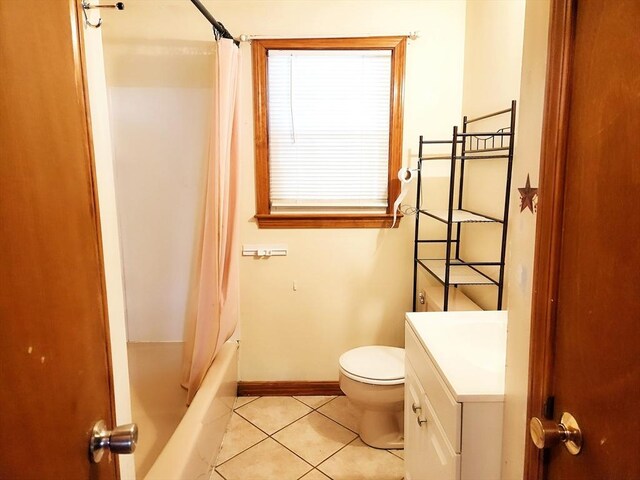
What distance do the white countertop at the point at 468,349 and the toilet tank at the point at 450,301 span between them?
1.75ft

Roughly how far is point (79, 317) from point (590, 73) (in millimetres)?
956

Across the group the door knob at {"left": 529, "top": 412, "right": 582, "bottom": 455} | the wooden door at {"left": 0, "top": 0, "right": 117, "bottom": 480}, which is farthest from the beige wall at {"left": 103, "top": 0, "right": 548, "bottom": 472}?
the wooden door at {"left": 0, "top": 0, "right": 117, "bottom": 480}

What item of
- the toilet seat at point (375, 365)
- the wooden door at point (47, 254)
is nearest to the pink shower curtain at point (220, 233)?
the toilet seat at point (375, 365)

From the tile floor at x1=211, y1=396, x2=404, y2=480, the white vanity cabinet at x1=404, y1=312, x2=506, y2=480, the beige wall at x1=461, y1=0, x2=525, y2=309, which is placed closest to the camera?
the white vanity cabinet at x1=404, y1=312, x2=506, y2=480

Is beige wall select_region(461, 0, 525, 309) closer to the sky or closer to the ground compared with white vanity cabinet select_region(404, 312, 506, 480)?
closer to the sky

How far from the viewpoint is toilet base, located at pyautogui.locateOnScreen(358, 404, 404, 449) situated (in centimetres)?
231

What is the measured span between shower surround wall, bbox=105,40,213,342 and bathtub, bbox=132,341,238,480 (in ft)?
1.71

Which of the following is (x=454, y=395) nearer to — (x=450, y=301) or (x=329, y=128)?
(x=450, y=301)

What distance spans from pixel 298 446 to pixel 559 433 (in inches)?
71.4

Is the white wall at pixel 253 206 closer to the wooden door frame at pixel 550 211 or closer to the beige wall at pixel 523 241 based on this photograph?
the beige wall at pixel 523 241

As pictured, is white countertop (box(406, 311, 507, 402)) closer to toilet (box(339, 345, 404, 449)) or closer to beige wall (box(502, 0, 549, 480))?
beige wall (box(502, 0, 549, 480))

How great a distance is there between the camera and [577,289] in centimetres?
77

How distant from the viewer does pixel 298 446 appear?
7.68ft

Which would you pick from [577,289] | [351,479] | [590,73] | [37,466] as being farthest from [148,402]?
[590,73]
